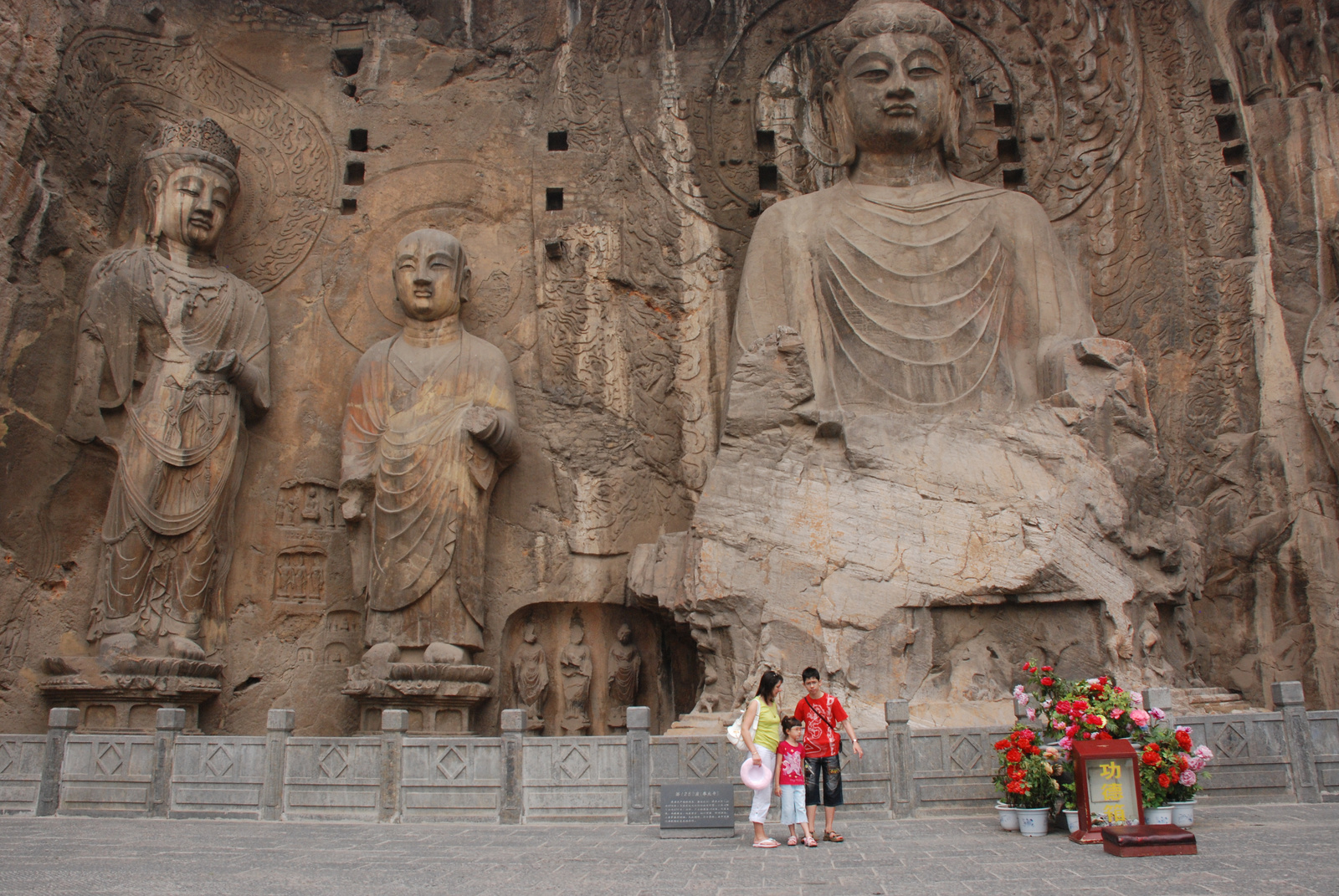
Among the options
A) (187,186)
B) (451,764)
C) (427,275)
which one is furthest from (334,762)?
(187,186)

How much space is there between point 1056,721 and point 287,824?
3804 mm

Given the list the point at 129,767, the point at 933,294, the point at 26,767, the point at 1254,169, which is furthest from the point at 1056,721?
the point at 1254,169

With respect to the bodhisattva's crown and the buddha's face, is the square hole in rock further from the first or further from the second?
the buddha's face

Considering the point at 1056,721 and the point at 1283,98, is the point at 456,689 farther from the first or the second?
the point at 1283,98

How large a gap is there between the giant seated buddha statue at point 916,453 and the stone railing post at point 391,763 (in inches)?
72.9

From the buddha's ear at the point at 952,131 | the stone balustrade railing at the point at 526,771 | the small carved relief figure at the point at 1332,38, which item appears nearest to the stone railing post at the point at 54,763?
the stone balustrade railing at the point at 526,771

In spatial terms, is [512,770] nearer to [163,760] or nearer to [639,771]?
[639,771]

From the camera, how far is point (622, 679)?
8094 mm

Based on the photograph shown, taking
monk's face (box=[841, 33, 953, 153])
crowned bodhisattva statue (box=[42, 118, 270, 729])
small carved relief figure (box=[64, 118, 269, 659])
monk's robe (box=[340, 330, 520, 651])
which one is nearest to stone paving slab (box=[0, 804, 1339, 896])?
crowned bodhisattva statue (box=[42, 118, 270, 729])

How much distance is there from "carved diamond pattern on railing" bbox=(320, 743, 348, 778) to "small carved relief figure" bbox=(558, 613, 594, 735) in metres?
2.30

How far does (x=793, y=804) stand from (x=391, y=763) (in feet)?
7.22

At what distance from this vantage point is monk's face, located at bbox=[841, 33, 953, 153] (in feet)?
27.0

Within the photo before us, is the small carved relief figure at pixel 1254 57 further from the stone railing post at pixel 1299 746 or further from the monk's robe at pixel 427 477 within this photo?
the monk's robe at pixel 427 477

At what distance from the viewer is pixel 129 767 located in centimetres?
611
